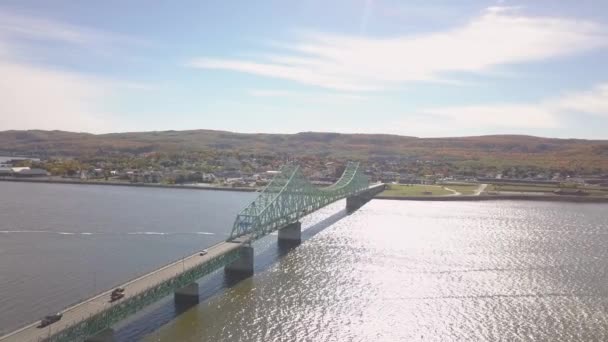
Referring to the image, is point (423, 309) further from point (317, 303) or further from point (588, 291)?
point (588, 291)

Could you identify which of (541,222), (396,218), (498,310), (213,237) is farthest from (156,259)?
(541,222)

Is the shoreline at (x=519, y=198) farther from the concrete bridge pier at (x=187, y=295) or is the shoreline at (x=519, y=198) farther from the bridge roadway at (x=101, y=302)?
the concrete bridge pier at (x=187, y=295)

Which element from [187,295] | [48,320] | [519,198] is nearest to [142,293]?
[48,320]

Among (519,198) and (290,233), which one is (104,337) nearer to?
(290,233)

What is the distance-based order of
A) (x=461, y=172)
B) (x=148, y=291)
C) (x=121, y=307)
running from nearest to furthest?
(x=121, y=307) → (x=148, y=291) → (x=461, y=172)

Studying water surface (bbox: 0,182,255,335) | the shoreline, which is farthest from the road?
water surface (bbox: 0,182,255,335)

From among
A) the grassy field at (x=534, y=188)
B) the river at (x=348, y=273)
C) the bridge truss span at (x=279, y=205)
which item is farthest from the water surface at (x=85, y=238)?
the grassy field at (x=534, y=188)
